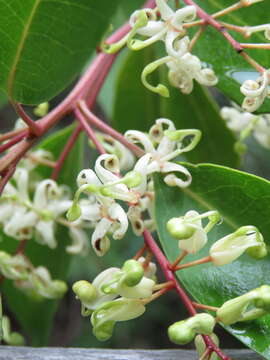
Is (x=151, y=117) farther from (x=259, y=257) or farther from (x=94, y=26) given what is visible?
(x=259, y=257)

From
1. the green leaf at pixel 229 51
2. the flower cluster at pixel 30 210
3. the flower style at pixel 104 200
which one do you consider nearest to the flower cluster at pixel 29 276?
the flower cluster at pixel 30 210

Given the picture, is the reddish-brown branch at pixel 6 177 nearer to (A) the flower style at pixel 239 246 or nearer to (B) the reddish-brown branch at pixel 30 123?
(B) the reddish-brown branch at pixel 30 123

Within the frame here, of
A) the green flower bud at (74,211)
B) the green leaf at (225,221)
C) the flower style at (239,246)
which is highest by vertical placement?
the green flower bud at (74,211)

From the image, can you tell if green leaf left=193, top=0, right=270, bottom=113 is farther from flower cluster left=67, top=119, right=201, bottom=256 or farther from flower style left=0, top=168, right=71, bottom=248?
flower style left=0, top=168, right=71, bottom=248

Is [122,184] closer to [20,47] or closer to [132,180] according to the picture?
[132,180]

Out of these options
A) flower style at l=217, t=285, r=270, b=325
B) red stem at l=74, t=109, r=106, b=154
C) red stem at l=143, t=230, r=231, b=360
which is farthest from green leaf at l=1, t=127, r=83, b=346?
flower style at l=217, t=285, r=270, b=325

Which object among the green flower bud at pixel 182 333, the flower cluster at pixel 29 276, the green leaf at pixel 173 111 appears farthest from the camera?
the green leaf at pixel 173 111

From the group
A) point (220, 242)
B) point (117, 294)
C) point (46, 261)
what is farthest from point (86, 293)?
point (46, 261)

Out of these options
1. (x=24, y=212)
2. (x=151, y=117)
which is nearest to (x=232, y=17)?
(x=24, y=212)
